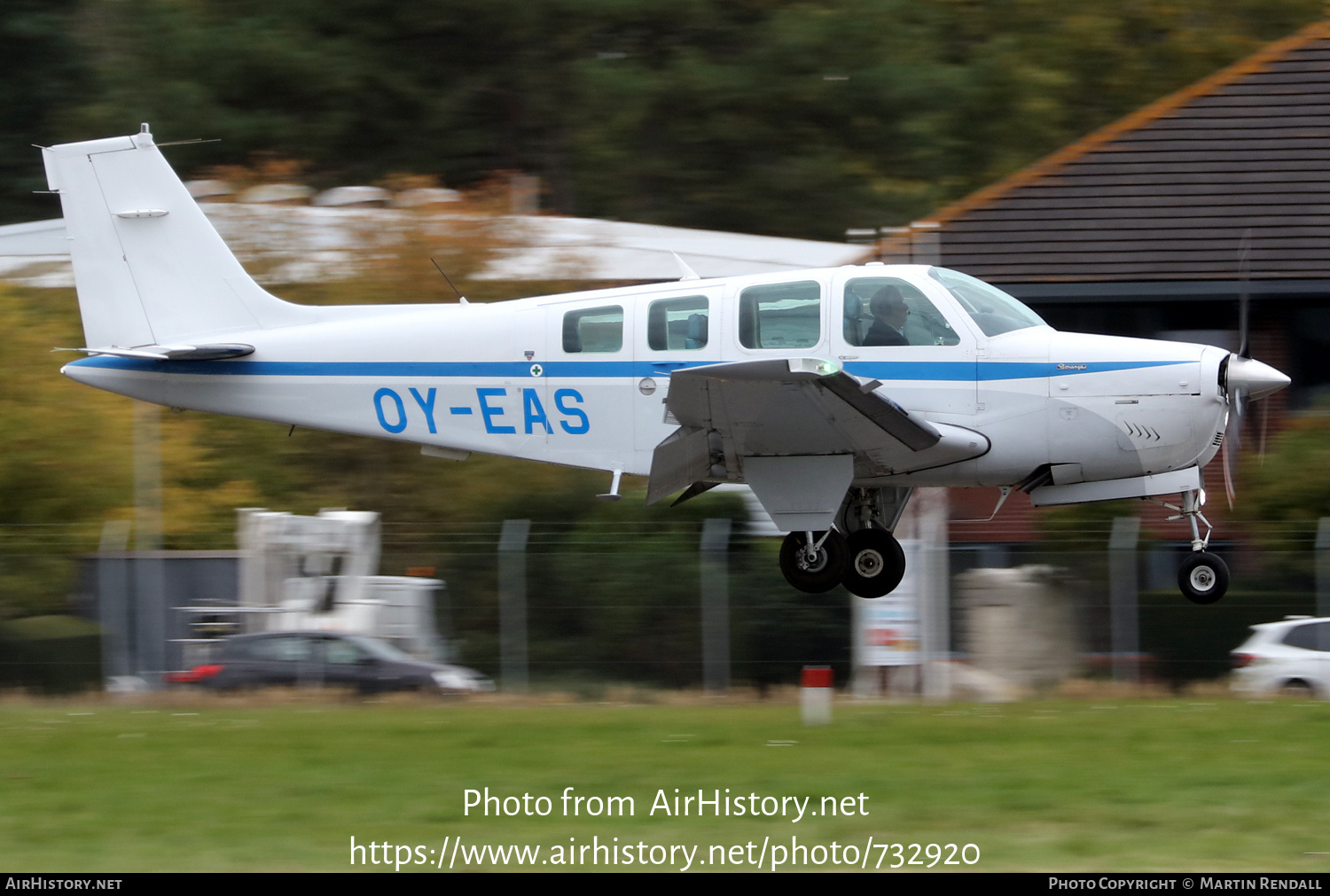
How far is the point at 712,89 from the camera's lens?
27109mm

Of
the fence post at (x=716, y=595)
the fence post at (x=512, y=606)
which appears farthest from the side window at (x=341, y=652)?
the fence post at (x=716, y=595)

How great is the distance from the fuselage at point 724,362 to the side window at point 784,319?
0.4 inches

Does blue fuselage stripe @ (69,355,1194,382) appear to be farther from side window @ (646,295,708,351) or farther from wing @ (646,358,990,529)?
wing @ (646,358,990,529)

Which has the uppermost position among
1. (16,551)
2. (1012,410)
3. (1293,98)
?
(1293,98)

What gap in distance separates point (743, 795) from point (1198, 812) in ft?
8.54

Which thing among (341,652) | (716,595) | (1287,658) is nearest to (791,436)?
(716,595)

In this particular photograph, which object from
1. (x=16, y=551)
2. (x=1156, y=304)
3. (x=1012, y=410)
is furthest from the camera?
(x=1156, y=304)

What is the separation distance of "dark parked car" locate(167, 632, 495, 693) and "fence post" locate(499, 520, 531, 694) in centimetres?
58

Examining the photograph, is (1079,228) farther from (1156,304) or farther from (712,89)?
(712,89)

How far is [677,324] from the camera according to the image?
10.4 meters

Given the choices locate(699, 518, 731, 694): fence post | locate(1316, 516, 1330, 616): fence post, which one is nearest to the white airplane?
locate(699, 518, 731, 694): fence post

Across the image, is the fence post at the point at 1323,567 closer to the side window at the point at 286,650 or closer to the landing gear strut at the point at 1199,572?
the landing gear strut at the point at 1199,572

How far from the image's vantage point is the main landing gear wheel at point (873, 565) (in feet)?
36.3

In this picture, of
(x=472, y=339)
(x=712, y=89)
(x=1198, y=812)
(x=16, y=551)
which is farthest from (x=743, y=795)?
(x=712, y=89)
